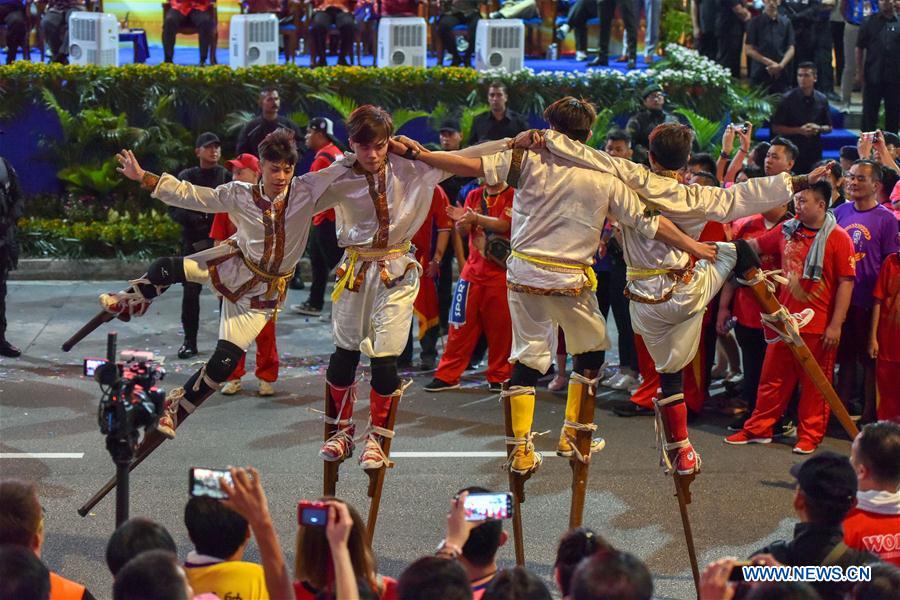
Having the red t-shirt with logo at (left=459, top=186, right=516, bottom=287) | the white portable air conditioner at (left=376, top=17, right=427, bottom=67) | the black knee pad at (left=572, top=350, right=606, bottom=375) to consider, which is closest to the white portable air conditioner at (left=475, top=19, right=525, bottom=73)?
the white portable air conditioner at (left=376, top=17, right=427, bottom=67)

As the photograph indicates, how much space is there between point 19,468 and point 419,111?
7.66 m

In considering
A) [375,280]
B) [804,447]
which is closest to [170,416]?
[375,280]

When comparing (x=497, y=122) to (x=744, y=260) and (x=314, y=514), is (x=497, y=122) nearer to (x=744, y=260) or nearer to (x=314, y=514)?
(x=744, y=260)

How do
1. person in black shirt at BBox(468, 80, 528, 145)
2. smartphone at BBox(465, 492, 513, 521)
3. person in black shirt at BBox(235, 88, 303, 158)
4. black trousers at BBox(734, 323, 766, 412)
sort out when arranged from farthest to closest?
person in black shirt at BBox(468, 80, 528, 145) → person in black shirt at BBox(235, 88, 303, 158) → black trousers at BBox(734, 323, 766, 412) → smartphone at BBox(465, 492, 513, 521)

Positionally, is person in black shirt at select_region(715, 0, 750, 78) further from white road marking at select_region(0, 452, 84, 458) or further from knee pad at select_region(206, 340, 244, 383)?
knee pad at select_region(206, 340, 244, 383)

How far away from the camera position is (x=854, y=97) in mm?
17438

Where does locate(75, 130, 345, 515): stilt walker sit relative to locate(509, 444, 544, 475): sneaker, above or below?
above

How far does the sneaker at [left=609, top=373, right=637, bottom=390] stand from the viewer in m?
9.66

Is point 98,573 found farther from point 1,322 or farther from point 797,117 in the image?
point 797,117

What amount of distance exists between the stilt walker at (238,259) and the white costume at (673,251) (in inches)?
52.3

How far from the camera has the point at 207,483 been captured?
3.95 metres

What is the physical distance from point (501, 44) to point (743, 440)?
25.6ft

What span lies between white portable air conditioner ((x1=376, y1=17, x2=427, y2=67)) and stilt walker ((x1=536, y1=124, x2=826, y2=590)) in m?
8.94

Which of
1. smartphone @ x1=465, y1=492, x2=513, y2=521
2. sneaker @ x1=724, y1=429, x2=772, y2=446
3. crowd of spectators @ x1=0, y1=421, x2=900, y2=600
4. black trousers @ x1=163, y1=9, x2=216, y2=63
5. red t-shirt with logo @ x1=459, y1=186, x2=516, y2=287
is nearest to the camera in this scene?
crowd of spectators @ x1=0, y1=421, x2=900, y2=600
